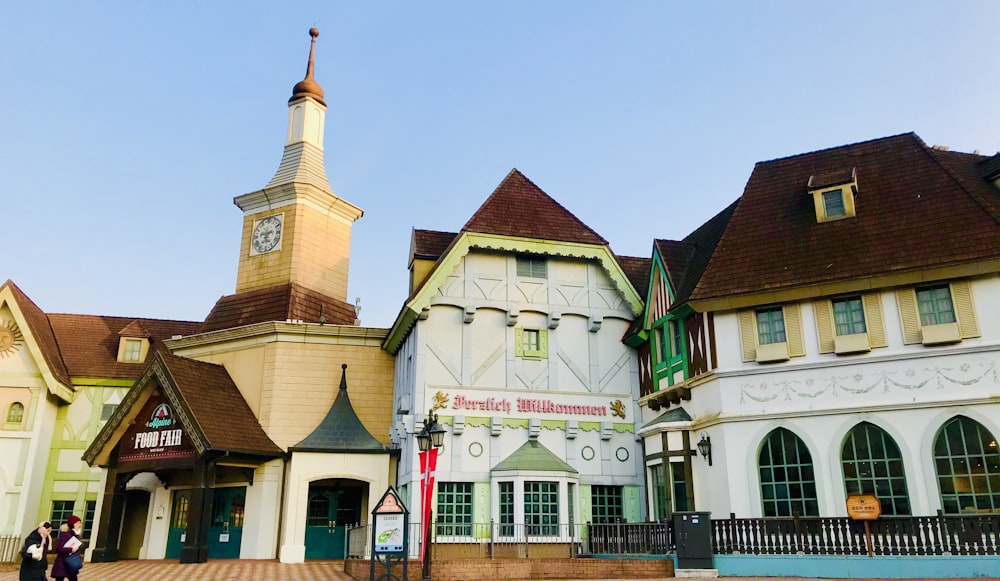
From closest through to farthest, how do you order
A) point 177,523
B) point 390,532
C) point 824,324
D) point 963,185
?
point 390,532, point 824,324, point 963,185, point 177,523

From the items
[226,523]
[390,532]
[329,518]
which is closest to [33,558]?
[390,532]

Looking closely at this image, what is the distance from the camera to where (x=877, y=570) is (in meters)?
14.7

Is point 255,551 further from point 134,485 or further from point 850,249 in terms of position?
point 850,249

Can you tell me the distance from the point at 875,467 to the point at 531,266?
11.1 m

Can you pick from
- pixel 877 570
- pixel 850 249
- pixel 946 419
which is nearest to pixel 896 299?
pixel 850 249

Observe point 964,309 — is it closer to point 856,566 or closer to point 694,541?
point 856,566

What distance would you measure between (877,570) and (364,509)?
1555 centimetres

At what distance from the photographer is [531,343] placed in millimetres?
22922

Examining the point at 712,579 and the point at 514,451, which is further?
the point at 514,451

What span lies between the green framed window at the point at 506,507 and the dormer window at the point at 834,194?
11.0 meters

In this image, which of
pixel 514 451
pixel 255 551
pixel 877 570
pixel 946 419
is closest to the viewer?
pixel 877 570

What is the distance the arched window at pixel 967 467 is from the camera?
1541cm

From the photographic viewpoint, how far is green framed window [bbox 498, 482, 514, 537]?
67.3 ft

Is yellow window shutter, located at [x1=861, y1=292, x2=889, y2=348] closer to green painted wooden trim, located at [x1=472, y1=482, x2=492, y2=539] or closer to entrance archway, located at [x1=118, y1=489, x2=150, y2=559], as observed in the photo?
green painted wooden trim, located at [x1=472, y1=482, x2=492, y2=539]
